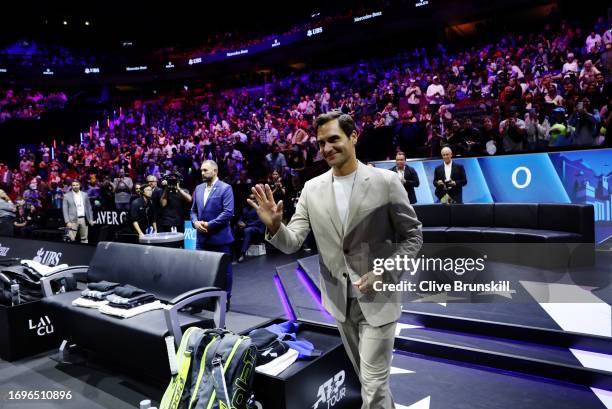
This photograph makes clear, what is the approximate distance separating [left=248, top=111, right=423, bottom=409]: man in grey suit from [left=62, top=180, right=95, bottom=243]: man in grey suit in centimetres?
747

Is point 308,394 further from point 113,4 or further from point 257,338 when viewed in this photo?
point 113,4

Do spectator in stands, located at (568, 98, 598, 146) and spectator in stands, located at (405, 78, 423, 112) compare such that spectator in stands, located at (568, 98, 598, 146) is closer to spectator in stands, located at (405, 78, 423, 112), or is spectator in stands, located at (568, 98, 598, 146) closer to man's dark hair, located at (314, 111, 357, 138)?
spectator in stands, located at (405, 78, 423, 112)

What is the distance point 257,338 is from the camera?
2445 mm

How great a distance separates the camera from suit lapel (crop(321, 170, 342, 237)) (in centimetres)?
183

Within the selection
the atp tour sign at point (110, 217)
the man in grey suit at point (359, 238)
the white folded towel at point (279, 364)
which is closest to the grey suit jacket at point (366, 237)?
the man in grey suit at point (359, 238)

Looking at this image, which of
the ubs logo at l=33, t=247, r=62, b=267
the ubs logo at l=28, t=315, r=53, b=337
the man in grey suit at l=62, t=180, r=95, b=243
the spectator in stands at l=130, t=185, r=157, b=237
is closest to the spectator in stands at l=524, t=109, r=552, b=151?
the spectator in stands at l=130, t=185, r=157, b=237

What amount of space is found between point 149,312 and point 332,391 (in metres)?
1.53

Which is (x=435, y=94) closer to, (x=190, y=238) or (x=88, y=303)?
(x=190, y=238)

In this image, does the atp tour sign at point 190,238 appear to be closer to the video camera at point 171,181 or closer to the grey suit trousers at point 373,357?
the video camera at point 171,181

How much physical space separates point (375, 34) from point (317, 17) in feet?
11.0

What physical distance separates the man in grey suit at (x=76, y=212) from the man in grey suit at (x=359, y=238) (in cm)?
747

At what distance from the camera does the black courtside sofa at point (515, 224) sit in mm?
5250

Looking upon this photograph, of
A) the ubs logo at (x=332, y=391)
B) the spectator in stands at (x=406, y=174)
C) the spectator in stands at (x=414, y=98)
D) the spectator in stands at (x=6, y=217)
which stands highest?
the spectator in stands at (x=414, y=98)

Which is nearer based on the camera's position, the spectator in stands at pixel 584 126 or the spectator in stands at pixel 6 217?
the spectator in stands at pixel 584 126
